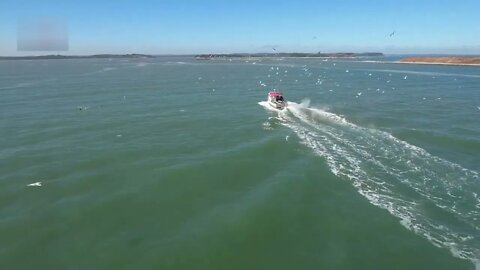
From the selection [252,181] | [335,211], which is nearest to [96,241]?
[252,181]

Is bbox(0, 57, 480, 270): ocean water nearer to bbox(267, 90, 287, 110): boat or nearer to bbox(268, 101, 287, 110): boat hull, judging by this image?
bbox(268, 101, 287, 110): boat hull

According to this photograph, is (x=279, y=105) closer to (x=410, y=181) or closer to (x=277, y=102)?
(x=277, y=102)

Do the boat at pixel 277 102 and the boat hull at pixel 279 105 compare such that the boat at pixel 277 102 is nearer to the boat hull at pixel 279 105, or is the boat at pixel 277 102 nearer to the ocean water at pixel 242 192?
the boat hull at pixel 279 105

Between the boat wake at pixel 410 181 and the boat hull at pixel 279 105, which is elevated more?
the boat hull at pixel 279 105

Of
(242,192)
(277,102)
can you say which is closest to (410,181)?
(242,192)

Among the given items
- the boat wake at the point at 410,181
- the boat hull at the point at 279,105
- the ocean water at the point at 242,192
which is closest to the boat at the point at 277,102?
the boat hull at the point at 279,105
